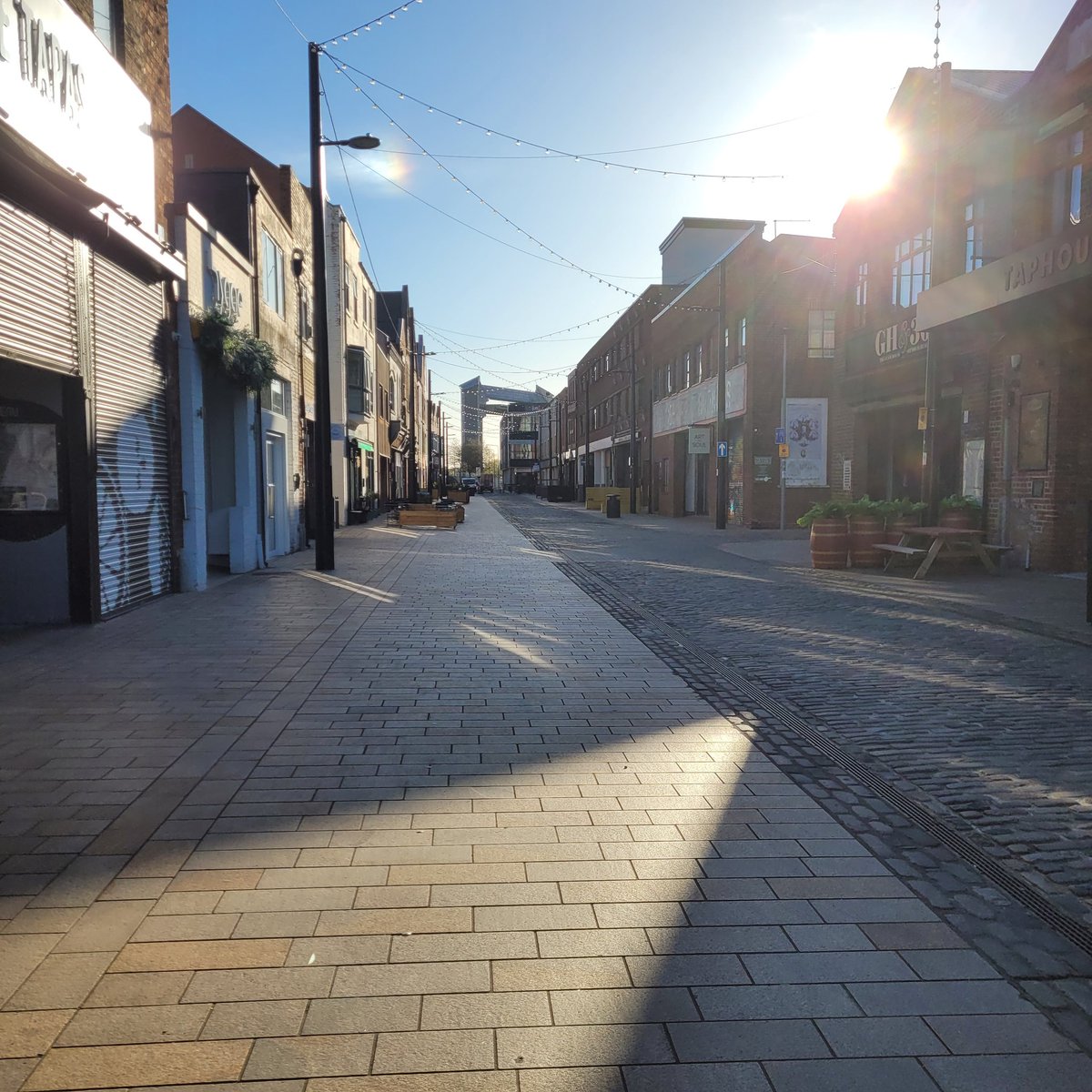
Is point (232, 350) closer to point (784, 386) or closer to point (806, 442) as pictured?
point (784, 386)

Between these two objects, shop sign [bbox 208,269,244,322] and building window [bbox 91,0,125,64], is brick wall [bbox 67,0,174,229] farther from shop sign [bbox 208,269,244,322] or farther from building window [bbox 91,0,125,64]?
shop sign [bbox 208,269,244,322]

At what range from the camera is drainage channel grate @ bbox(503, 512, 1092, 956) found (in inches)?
120

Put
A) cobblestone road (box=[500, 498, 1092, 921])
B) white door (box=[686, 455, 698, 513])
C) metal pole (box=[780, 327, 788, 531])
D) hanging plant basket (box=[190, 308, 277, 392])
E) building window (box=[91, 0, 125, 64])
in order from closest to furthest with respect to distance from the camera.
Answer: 1. cobblestone road (box=[500, 498, 1092, 921])
2. building window (box=[91, 0, 125, 64])
3. hanging plant basket (box=[190, 308, 277, 392])
4. metal pole (box=[780, 327, 788, 531])
5. white door (box=[686, 455, 698, 513])

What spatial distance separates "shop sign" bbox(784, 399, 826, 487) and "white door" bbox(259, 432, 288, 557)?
15.6m

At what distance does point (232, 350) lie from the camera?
39.7 feet

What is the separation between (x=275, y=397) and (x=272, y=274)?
7.68ft

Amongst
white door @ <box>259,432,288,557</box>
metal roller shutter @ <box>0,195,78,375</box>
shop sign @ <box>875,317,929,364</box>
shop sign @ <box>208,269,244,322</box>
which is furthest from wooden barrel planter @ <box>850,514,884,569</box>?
metal roller shutter @ <box>0,195,78,375</box>

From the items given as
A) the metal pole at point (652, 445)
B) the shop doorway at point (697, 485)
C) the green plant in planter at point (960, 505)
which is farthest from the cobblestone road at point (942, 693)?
the metal pole at point (652, 445)

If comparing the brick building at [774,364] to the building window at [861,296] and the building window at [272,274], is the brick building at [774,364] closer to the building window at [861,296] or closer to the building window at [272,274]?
the building window at [861,296]

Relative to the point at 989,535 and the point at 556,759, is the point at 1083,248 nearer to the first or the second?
the point at 989,535

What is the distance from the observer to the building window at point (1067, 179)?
493 inches

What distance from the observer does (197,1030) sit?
238cm

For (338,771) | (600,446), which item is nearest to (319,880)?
(338,771)

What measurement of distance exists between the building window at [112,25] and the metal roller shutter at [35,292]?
9.35ft
